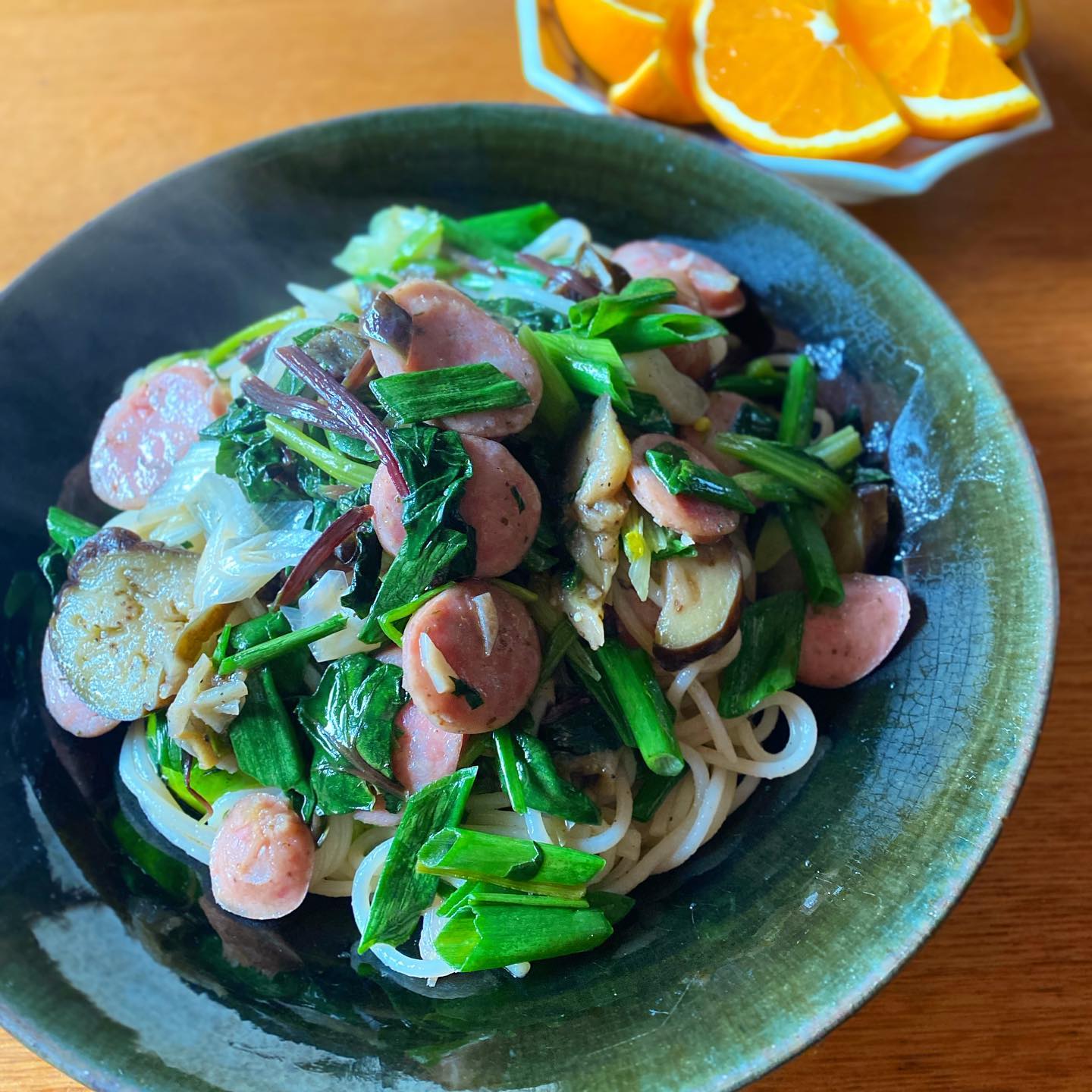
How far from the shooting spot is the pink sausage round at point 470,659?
1840 millimetres

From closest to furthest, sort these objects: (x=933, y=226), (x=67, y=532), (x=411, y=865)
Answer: (x=411, y=865), (x=67, y=532), (x=933, y=226)

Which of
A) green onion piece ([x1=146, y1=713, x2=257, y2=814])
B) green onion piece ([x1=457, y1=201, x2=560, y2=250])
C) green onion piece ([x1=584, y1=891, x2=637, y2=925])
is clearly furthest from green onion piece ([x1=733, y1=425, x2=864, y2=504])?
green onion piece ([x1=146, y1=713, x2=257, y2=814])

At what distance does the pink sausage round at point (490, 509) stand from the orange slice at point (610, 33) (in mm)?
2055

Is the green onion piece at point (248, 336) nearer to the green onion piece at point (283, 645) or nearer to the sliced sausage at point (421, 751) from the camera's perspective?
the green onion piece at point (283, 645)

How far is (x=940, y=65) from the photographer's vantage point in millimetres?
3188

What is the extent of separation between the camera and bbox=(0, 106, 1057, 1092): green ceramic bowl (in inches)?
67.0

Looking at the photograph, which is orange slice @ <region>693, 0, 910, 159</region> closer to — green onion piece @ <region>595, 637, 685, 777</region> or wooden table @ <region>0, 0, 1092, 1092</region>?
wooden table @ <region>0, 0, 1092, 1092</region>

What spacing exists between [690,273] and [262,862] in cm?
197

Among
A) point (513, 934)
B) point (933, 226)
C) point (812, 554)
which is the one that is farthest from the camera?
point (933, 226)

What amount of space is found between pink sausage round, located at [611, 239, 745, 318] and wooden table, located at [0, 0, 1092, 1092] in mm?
1147

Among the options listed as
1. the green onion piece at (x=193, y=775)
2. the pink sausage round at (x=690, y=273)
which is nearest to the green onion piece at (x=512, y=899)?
the green onion piece at (x=193, y=775)

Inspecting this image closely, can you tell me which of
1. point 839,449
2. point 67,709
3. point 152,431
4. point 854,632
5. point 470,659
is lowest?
point 854,632

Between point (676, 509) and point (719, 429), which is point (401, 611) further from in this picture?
point (719, 429)

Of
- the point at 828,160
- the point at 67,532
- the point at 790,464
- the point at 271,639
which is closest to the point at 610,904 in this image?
the point at 271,639
